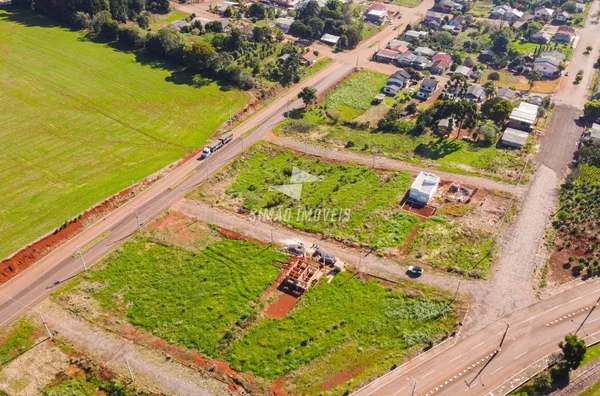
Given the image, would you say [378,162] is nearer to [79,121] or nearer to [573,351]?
[573,351]

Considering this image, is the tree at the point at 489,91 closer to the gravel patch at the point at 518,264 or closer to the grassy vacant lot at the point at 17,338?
the gravel patch at the point at 518,264

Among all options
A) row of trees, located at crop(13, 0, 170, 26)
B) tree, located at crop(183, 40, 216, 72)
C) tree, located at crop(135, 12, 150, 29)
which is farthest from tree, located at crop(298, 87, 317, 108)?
row of trees, located at crop(13, 0, 170, 26)

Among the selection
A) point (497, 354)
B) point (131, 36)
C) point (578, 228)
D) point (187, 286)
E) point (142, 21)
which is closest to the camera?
point (497, 354)

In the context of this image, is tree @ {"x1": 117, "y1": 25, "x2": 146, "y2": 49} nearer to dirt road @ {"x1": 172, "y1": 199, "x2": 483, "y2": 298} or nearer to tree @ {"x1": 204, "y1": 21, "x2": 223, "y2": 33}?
tree @ {"x1": 204, "y1": 21, "x2": 223, "y2": 33}

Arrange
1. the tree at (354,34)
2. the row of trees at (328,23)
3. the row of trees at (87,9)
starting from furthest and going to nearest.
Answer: the row of trees at (328,23) < the tree at (354,34) < the row of trees at (87,9)

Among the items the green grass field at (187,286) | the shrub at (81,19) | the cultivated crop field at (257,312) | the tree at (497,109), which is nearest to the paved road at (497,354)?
the cultivated crop field at (257,312)

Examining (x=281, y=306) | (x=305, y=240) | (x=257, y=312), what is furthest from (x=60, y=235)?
(x=305, y=240)
